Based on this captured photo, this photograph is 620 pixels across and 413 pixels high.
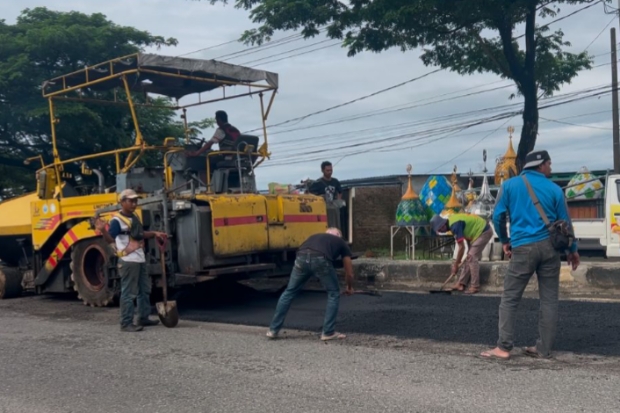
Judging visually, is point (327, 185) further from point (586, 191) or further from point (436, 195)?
point (586, 191)

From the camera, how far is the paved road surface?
517 centimetres

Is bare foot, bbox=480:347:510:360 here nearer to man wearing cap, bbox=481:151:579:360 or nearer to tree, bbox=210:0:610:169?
man wearing cap, bbox=481:151:579:360

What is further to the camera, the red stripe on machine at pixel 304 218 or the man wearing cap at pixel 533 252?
the red stripe on machine at pixel 304 218

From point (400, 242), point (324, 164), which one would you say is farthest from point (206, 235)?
point (400, 242)

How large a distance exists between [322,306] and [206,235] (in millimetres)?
1747

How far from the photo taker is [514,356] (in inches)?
246

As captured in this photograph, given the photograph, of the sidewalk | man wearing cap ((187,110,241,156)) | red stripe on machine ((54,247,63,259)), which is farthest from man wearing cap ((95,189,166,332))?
the sidewalk

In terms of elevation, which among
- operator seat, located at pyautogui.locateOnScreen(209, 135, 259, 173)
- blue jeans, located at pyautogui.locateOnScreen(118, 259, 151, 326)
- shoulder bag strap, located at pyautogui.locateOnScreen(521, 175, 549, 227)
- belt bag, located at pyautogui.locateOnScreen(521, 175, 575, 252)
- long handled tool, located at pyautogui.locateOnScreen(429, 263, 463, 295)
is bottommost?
long handled tool, located at pyautogui.locateOnScreen(429, 263, 463, 295)

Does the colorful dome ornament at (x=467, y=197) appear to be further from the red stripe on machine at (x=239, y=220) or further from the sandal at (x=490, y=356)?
the sandal at (x=490, y=356)

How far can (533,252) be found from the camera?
620 cm

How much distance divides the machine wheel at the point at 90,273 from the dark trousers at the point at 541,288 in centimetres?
574

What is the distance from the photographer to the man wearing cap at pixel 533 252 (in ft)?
20.3

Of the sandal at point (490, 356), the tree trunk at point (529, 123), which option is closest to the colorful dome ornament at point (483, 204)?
the tree trunk at point (529, 123)

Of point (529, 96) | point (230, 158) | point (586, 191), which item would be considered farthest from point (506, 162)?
point (230, 158)
